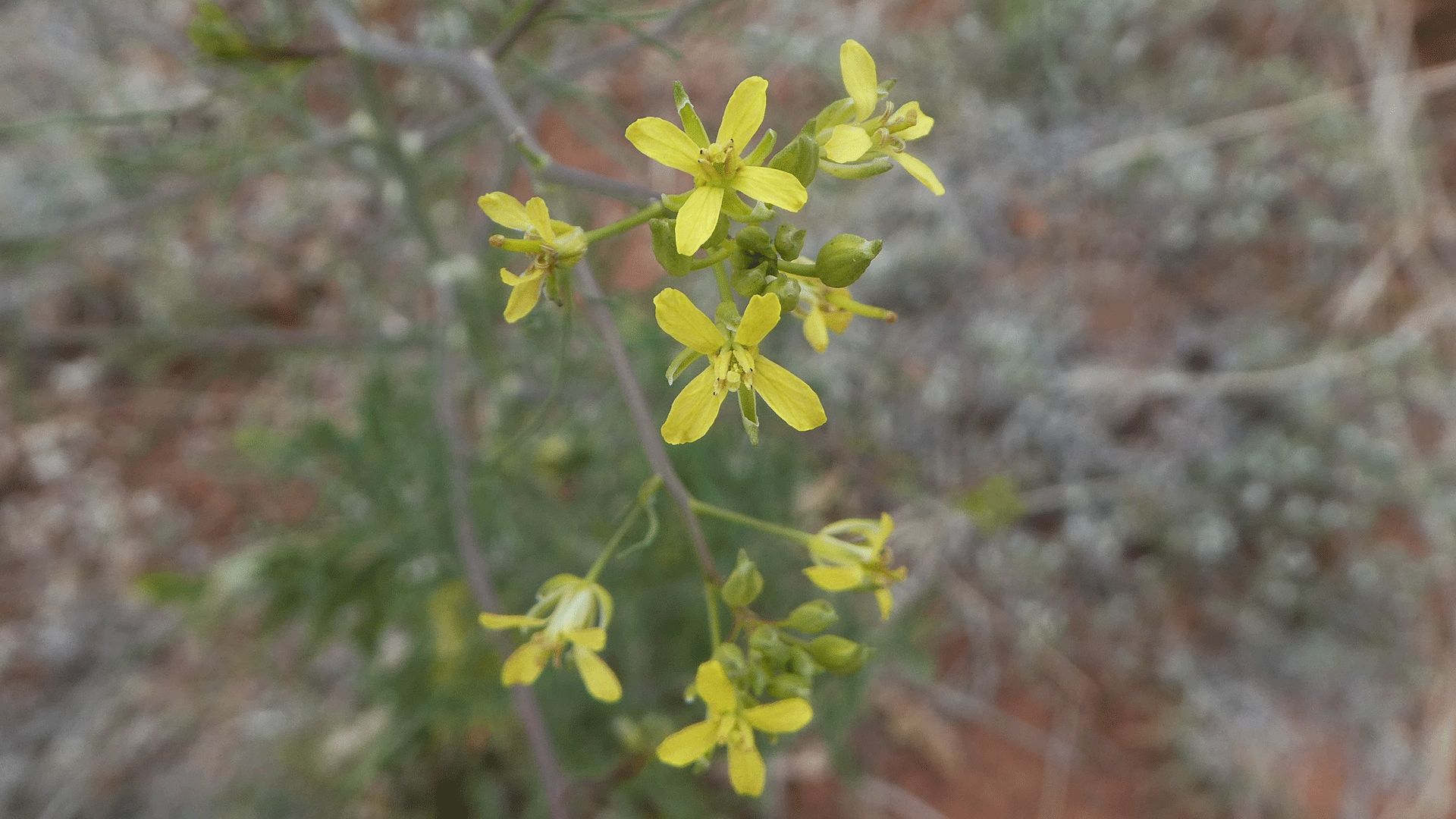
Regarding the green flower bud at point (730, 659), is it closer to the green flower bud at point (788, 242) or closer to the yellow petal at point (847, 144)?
the green flower bud at point (788, 242)

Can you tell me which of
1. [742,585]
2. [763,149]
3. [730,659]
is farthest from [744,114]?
[730,659]

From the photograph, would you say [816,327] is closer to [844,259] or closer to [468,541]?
[844,259]

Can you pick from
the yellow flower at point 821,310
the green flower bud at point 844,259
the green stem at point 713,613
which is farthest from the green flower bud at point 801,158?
the green stem at point 713,613

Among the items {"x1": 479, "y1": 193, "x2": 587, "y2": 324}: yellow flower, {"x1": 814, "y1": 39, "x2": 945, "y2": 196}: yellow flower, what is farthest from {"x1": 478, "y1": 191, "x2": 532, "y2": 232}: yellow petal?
{"x1": 814, "y1": 39, "x2": 945, "y2": 196}: yellow flower

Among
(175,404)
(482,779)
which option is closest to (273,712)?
(482,779)

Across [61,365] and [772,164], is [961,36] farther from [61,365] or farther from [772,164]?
[61,365]
